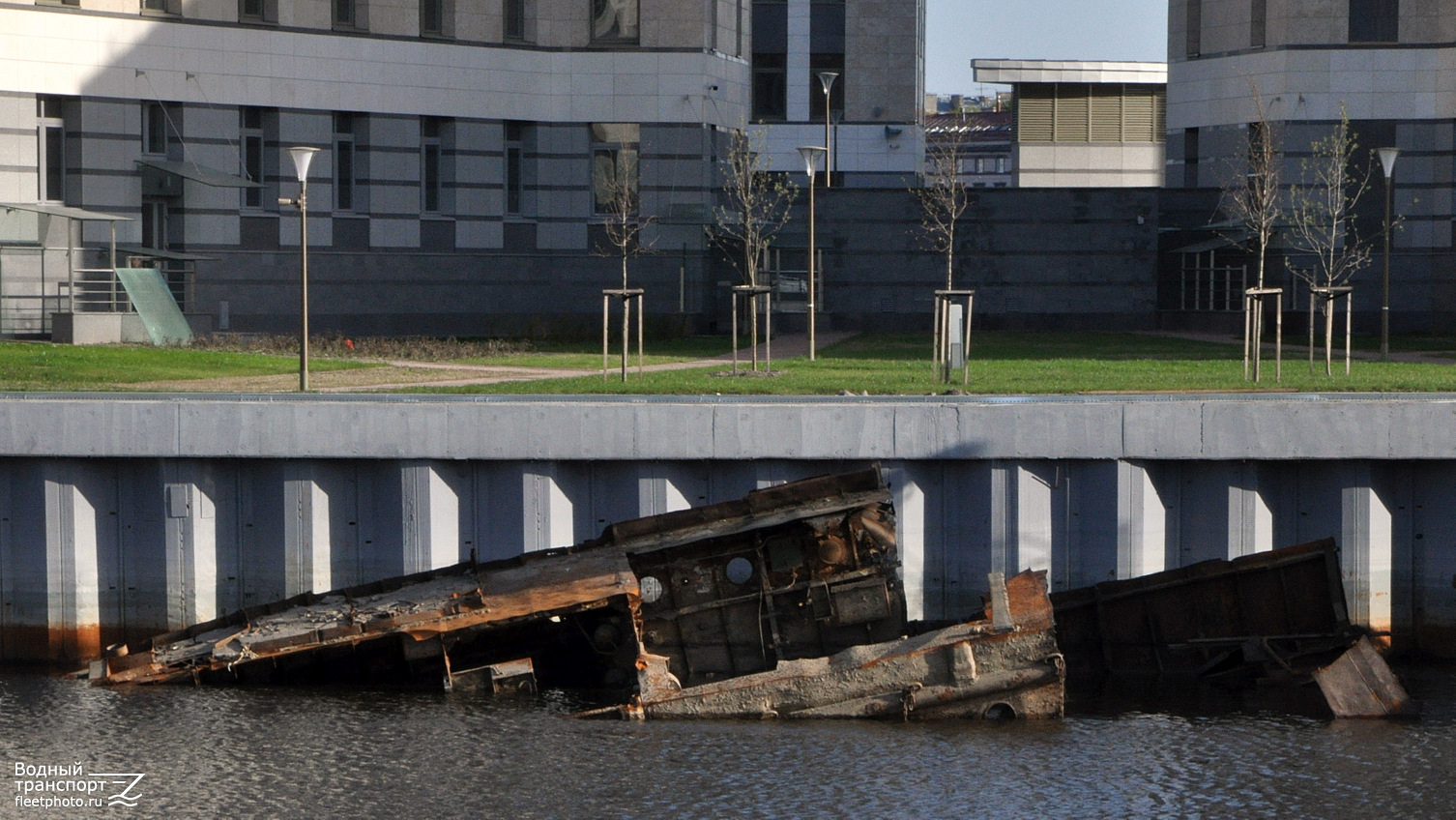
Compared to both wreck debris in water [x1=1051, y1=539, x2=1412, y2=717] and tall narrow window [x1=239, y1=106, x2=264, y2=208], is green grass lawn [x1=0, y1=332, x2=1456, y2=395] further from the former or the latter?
tall narrow window [x1=239, y1=106, x2=264, y2=208]

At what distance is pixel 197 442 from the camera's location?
66.1 feet

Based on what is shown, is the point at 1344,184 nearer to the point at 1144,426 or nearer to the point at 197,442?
the point at 1144,426

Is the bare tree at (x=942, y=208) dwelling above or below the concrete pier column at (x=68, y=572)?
above

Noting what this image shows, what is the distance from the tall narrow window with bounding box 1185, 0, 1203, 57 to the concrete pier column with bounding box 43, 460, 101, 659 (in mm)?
42011

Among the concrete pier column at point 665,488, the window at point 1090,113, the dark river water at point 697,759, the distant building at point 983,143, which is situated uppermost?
the distant building at point 983,143

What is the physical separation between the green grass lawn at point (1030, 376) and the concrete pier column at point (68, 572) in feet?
24.1

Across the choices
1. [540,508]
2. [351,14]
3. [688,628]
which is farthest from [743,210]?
[688,628]

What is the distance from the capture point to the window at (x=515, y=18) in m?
51.4

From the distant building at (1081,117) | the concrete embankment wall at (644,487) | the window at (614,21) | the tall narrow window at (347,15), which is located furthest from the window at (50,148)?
the distant building at (1081,117)

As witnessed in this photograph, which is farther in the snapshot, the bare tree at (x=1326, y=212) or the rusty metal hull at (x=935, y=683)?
the bare tree at (x=1326, y=212)

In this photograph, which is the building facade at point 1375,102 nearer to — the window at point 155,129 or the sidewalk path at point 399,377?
the sidewalk path at point 399,377

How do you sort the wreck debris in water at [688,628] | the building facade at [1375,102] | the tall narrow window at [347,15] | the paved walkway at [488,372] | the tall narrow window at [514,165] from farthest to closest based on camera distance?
the tall narrow window at [514,165] < the building facade at [1375,102] < the tall narrow window at [347,15] < the paved walkway at [488,372] < the wreck debris in water at [688,628]

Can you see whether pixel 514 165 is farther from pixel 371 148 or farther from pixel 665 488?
pixel 665 488

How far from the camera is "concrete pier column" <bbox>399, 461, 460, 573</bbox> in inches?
800
